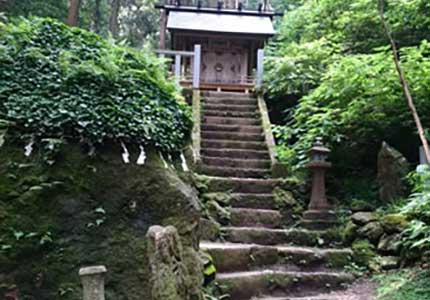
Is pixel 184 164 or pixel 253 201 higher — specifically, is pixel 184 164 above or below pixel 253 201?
above

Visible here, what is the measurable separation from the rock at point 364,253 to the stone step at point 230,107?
4.57m

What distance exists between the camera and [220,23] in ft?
46.1

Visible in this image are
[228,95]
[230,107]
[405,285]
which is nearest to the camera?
[405,285]

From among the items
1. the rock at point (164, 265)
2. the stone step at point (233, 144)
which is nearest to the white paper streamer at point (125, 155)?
the rock at point (164, 265)

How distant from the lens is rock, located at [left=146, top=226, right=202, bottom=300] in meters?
2.55

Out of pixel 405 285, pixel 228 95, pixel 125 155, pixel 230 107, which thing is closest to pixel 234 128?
pixel 230 107

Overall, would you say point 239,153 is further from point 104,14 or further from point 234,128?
point 104,14

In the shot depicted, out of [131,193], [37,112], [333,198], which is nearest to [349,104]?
[333,198]

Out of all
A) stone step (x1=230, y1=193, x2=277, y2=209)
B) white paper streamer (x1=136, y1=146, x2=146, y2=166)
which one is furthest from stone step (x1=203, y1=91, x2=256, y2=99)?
white paper streamer (x1=136, y1=146, x2=146, y2=166)

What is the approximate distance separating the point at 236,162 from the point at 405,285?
11.8ft

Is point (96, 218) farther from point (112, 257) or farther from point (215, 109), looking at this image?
point (215, 109)

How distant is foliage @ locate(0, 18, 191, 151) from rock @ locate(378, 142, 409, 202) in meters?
3.12

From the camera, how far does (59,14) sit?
12672 millimetres

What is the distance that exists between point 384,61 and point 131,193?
4.55 metres
